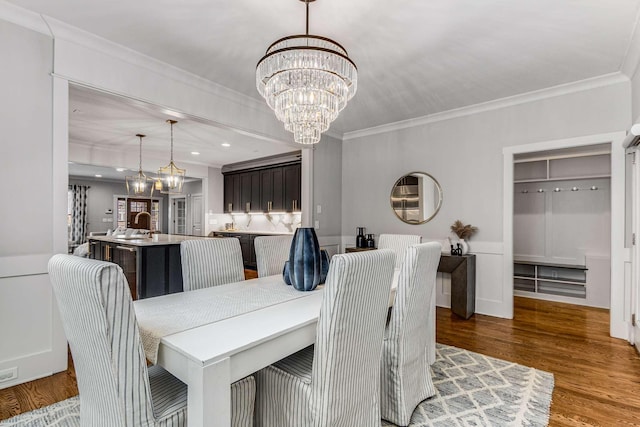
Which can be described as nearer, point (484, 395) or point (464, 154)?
point (484, 395)

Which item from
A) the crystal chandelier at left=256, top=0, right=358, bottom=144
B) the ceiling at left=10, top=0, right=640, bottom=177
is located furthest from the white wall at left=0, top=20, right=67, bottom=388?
the crystal chandelier at left=256, top=0, right=358, bottom=144

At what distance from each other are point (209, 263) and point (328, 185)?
295 cm

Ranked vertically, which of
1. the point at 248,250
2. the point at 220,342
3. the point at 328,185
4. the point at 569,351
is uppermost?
the point at 328,185

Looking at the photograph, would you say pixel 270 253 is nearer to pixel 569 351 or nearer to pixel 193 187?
pixel 569 351

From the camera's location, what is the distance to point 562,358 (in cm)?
270

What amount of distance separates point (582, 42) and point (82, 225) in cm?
1112

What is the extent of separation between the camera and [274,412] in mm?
1526

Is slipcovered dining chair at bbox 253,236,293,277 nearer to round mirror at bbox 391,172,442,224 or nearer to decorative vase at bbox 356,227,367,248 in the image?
decorative vase at bbox 356,227,367,248

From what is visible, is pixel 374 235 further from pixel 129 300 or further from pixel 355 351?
pixel 129 300

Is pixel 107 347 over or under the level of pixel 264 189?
under

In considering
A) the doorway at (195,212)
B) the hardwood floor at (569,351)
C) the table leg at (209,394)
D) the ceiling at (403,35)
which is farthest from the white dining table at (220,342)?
the doorway at (195,212)

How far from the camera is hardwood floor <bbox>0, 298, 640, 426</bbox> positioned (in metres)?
1.97

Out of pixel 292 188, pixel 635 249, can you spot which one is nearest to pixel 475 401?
pixel 635 249

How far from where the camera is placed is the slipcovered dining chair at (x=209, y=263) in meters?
2.23
